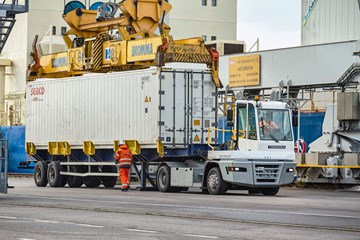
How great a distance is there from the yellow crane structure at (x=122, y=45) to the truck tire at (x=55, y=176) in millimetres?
3482

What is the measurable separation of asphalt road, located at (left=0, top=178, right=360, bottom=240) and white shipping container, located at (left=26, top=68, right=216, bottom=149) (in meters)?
5.68

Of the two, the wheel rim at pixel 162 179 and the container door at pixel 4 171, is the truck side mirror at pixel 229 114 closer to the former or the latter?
the wheel rim at pixel 162 179

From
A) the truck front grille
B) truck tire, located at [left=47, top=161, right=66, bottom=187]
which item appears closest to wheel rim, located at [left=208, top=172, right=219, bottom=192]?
the truck front grille

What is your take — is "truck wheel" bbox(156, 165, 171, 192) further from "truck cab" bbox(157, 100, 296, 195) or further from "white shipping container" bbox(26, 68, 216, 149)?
"white shipping container" bbox(26, 68, 216, 149)

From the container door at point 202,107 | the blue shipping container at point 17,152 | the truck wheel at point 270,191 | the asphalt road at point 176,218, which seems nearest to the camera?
the asphalt road at point 176,218

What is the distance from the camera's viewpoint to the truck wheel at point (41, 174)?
123ft

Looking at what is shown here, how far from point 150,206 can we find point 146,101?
9.82 meters

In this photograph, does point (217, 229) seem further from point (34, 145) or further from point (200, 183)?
point (34, 145)

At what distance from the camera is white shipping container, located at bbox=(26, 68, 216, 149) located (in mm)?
32000

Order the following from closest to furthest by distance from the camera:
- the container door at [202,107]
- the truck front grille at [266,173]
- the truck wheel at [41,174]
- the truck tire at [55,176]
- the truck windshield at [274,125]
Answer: the truck front grille at [266,173] < the truck windshield at [274,125] < the container door at [202,107] < the truck tire at [55,176] < the truck wheel at [41,174]

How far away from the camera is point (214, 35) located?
8281 centimetres

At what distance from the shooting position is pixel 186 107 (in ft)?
106

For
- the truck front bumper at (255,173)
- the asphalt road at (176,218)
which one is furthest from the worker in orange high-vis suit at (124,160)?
the asphalt road at (176,218)

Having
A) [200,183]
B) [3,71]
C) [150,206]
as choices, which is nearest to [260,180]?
[200,183]
